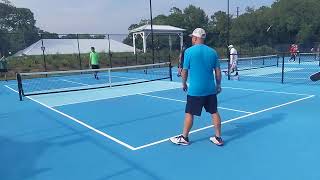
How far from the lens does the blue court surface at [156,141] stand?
4.42m

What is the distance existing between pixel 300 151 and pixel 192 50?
2170mm

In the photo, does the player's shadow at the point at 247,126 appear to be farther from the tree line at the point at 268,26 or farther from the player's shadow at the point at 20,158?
the tree line at the point at 268,26

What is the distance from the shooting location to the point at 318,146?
5.16 m

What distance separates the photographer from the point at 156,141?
5770 millimetres

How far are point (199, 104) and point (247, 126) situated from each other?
1.86 m

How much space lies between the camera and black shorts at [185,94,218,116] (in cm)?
520

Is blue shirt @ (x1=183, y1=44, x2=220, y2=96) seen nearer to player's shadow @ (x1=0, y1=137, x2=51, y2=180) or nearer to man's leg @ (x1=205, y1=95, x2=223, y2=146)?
man's leg @ (x1=205, y1=95, x2=223, y2=146)

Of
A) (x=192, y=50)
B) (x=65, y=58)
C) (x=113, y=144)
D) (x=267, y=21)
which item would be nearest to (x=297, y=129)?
→ (x=192, y=50)

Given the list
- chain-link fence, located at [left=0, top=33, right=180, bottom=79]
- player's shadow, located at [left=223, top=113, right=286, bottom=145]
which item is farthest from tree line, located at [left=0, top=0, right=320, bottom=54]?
player's shadow, located at [left=223, top=113, right=286, bottom=145]

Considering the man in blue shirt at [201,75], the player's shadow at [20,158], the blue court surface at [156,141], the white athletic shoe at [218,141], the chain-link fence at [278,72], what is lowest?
the player's shadow at [20,158]

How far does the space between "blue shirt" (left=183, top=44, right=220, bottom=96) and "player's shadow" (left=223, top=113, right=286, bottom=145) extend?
1.03 meters

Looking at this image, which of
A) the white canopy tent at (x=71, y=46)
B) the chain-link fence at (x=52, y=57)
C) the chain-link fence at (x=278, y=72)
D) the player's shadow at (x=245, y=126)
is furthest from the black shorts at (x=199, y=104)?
the white canopy tent at (x=71, y=46)

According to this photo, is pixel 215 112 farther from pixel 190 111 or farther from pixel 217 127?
pixel 190 111

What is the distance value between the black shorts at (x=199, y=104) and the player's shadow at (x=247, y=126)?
711 millimetres
